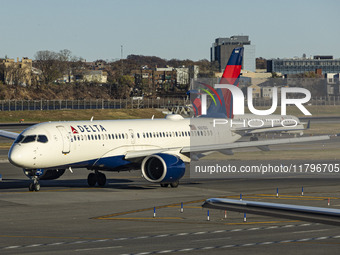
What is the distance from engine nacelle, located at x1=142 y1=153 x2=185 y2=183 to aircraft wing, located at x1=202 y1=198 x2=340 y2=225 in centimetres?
2861

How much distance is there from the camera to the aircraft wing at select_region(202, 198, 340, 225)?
12234mm

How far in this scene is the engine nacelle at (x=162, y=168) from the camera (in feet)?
141

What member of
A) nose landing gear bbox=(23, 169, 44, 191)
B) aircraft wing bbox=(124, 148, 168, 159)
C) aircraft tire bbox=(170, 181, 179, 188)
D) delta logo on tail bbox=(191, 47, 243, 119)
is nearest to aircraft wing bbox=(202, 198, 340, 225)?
aircraft wing bbox=(124, 148, 168, 159)

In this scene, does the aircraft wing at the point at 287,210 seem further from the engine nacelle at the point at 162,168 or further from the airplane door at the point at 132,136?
the airplane door at the point at 132,136

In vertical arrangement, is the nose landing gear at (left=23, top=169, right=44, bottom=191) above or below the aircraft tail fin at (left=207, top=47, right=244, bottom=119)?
below

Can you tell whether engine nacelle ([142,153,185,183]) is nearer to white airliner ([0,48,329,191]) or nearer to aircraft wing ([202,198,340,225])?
white airliner ([0,48,329,191])

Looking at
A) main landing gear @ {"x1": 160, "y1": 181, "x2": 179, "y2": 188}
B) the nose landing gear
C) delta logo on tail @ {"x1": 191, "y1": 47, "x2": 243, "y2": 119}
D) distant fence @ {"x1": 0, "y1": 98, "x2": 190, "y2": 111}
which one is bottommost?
main landing gear @ {"x1": 160, "y1": 181, "x2": 179, "y2": 188}

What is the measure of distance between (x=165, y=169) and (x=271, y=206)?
29625 millimetres

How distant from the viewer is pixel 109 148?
148 feet

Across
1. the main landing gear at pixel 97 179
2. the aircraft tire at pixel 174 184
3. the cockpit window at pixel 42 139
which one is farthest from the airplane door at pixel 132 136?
the cockpit window at pixel 42 139

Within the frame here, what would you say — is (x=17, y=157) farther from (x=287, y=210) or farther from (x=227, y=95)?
(x=287, y=210)

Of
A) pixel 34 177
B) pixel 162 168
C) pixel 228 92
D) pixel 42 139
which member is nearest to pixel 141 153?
pixel 162 168

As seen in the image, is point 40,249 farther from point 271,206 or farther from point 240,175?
point 240,175

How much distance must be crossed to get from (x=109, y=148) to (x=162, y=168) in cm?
408
